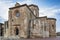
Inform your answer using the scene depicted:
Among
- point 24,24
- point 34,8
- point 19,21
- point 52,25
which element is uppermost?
point 34,8

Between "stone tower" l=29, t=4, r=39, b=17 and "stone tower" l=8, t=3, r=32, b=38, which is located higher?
"stone tower" l=29, t=4, r=39, b=17

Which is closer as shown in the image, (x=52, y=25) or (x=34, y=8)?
(x=52, y=25)

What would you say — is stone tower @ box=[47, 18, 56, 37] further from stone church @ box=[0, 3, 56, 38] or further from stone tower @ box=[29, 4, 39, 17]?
stone church @ box=[0, 3, 56, 38]

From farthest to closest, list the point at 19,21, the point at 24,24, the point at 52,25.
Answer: the point at 52,25
the point at 19,21
the point at 24,24

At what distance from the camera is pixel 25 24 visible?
88.4 ft

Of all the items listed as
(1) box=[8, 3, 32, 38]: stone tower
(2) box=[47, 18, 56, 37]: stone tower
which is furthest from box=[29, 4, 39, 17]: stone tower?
(1) box=[8, 3, 32, 38]: stone tower

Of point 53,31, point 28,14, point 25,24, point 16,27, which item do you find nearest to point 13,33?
point 16,27

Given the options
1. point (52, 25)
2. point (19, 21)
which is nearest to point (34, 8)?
point (52, 25)

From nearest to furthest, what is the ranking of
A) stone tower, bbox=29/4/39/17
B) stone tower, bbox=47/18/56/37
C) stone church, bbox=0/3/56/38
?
stone church, bbox=0/3/56/38 → stone tower, bbox=47/18/56/37 → stone tower, bbox=29/4/39/17

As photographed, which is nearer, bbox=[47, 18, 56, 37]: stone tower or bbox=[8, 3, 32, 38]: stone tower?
bbox=[8, 3, 32, 38]: stone tower

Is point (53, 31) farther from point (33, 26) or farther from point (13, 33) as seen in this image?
point (13, 33)

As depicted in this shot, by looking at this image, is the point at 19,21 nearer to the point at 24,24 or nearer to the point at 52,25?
the point at 24,24

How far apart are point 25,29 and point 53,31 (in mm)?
11026

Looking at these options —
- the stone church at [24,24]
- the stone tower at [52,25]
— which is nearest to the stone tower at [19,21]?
the stone church at [24,24]
